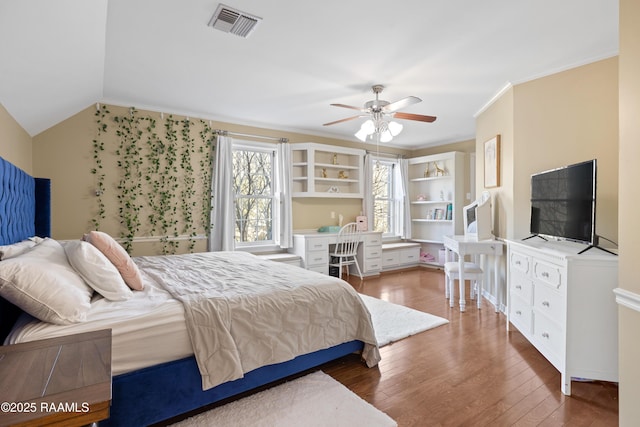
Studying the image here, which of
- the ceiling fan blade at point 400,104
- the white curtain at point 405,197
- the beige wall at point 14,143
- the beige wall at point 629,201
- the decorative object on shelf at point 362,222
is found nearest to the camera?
the beige wall at point 629,201

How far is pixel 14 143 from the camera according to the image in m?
2.81

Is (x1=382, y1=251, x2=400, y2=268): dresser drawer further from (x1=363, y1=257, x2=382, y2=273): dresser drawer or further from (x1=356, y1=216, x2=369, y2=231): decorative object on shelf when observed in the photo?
(x1=356, y1=216, x2=369, y2=231): decorative object on shelf

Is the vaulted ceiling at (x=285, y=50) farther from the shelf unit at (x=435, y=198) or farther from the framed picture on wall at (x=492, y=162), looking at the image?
the shelf unit at (x=435, y=198)

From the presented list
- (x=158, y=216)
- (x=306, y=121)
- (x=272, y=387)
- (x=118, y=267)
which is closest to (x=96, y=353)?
(x=118, y=267)

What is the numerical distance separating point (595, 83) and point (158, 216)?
4.95 metres

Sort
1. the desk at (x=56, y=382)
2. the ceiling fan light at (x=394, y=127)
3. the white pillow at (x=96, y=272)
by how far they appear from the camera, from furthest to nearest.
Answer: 1. the ceiling fan light at (x=394, y=127)
2. the white pillow at (x=96, y=272)
3. the desk at (x=56, y=382)

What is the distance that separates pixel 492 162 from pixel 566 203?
5.05 feet

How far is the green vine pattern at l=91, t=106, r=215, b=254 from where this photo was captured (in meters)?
3.96

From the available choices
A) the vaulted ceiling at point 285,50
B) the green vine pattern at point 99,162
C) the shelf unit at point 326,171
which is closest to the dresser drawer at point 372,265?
the shelf unit at point 326,171

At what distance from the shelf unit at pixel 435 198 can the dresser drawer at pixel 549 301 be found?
3.61 m

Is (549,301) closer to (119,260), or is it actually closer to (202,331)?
(202,331)

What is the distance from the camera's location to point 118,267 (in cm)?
213

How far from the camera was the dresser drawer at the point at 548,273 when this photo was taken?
2256 millimetres

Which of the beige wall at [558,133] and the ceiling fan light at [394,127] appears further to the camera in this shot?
the ceiling fan light at [394,127]
